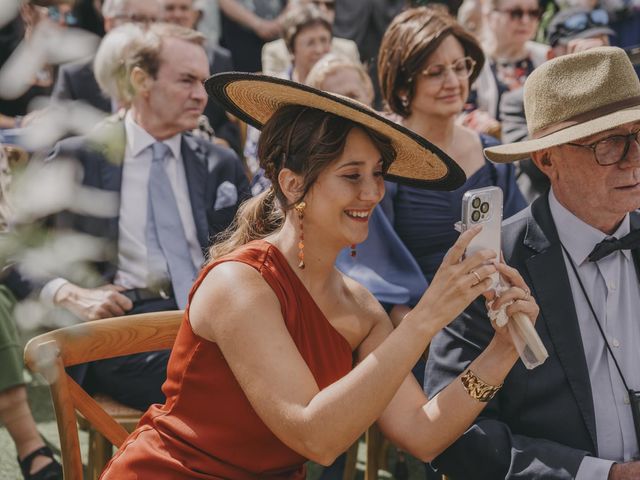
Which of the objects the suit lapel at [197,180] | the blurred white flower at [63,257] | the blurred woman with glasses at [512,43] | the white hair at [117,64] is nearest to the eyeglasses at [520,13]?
the blurred woman with glasses at [512,43]

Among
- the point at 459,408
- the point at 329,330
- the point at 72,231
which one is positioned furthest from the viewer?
the point at 329,330

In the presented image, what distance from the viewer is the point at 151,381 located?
309cm

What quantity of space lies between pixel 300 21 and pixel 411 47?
7.08 feet

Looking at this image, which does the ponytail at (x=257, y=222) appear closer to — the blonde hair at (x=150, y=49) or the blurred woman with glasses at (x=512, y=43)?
the blonde hair at (x=150, y=49)

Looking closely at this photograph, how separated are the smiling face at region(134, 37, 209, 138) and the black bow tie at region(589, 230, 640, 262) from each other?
2.02m

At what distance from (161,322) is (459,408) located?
2.78ft

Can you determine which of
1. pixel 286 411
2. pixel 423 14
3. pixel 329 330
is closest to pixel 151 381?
pixel 329 330

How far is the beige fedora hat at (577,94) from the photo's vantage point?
2248 mm

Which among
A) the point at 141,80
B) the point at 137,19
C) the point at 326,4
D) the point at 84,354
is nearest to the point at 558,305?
the point at 84,354

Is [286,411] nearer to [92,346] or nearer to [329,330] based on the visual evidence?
[329,330]

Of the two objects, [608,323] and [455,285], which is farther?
[608,323]

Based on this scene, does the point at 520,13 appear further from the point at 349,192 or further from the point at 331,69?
the point at 349,192

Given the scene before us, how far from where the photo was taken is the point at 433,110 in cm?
370

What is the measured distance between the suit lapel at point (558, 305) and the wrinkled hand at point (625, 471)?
0.34ft
